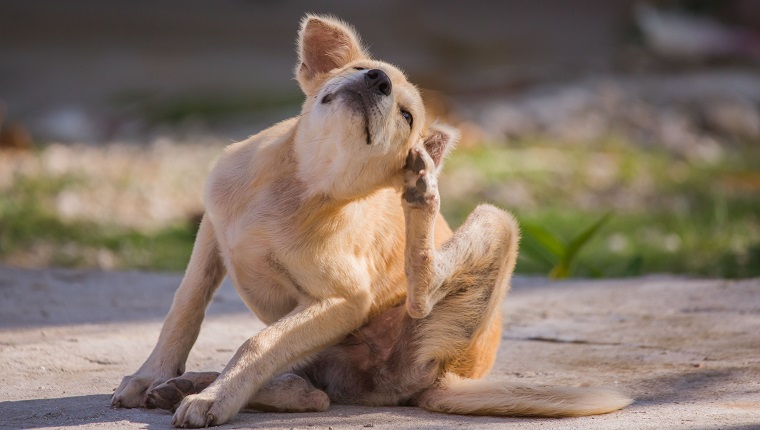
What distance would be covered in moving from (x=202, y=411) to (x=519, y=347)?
5.75 ft

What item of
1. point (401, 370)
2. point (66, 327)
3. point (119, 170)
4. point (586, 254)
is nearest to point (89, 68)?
point (119, 170)

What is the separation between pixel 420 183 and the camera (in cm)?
336

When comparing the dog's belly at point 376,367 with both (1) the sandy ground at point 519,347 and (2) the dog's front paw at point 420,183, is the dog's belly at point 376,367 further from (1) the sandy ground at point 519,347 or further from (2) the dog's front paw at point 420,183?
(2) the dog's front paw at point 420,183

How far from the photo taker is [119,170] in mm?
8469

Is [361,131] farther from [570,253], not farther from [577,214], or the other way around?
[577,214]

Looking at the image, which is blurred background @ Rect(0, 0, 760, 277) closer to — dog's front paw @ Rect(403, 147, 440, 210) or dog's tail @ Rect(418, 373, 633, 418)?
dog's tail @ Rect(418, 373, 633, 418)

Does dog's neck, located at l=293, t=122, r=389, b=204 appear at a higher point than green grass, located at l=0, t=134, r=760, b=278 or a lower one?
higher

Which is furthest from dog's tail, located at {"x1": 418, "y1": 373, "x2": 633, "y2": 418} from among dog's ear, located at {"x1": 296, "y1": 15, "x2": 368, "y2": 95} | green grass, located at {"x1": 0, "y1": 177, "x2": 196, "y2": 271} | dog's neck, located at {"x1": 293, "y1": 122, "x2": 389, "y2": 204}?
green grass, located at {"x1": 0, "y1": 177, "x2": 196, "y2": 271}

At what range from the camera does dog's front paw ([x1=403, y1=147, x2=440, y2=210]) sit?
3.36m

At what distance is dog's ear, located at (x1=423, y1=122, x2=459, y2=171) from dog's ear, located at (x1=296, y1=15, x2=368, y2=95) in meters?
0.44

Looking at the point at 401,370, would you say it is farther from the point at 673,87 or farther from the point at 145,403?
the point at 673,87

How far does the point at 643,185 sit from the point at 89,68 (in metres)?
7.91

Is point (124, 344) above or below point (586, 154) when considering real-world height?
above

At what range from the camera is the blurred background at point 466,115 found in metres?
7.04
